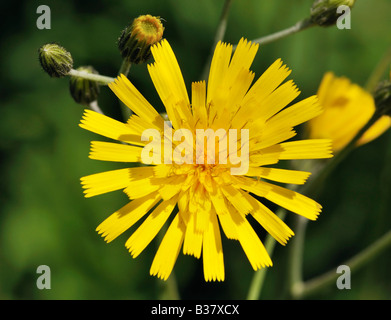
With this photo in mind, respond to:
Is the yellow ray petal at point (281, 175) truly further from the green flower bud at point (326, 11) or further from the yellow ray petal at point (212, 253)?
the green flower bud at point (326, 11)

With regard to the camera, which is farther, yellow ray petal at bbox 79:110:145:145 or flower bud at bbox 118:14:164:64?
yellow ray petal at bbox 79:110:145:145

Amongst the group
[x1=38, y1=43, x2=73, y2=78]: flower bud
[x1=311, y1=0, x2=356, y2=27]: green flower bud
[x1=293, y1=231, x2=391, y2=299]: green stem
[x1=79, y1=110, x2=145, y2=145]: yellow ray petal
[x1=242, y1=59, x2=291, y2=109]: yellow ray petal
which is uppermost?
[x1=311, y1=0, x2=356, y2=27]: green flower bud

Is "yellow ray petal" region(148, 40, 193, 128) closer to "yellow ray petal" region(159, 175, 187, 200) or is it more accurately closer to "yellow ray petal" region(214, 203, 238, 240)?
"yellow ray petal" region(159, 175, 187, 200)

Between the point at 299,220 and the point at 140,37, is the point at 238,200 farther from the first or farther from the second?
the point at 140,37

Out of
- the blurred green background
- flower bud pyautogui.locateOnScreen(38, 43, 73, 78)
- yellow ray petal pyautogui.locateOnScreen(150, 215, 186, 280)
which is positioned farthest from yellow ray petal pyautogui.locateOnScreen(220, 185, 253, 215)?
flower bud pyautogui.locateOnScreen(38, 43, 73, 78)

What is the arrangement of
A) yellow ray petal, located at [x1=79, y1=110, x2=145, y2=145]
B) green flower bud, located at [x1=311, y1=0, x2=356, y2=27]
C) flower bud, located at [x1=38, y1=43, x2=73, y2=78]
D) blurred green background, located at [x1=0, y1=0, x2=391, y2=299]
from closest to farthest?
flower bud, located at [x1=38, y1=43, x2=73, y2=78] < yellow ray petal, located at [x1=79, y1=110, x2=145, y2=145] < green flower bud, located at [x1=311, y1=0, x2=356, y2=27] < blurred green background, located at [x1=0, y1=0, x2=391, y2=299]

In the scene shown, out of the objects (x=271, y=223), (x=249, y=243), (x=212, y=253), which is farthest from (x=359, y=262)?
Result: (x=212, y=253)

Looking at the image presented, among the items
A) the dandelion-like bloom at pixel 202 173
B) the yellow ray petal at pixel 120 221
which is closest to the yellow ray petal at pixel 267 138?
the dandelion-like bloom at pixel 202 173
